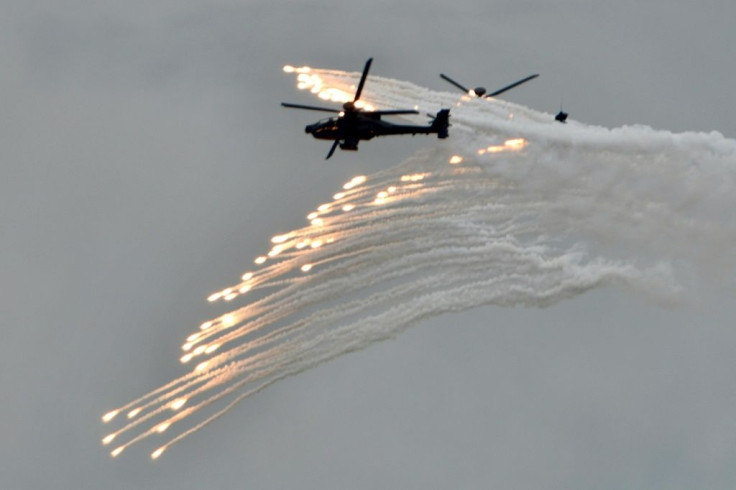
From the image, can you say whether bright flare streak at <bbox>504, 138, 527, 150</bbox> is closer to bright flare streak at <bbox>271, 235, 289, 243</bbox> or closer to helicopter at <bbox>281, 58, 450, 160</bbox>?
helicopter at <bbox>281, 58, 450, 160</bbox>

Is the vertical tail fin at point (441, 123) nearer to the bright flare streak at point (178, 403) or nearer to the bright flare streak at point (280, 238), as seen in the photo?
the bright flare streak at point (280, 238)

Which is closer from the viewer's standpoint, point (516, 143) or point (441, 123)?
point (441, 123)

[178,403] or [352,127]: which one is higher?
[352,127]

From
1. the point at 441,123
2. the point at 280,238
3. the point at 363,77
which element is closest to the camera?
the point at 363,77

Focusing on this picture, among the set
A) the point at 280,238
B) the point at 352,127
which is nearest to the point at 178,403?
the point at 280,238

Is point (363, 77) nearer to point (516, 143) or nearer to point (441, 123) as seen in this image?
point (441, 123)

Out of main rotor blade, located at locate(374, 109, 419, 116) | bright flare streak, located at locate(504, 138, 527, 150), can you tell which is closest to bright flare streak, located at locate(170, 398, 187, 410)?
main rotor blade, located at locate(374, 109, 419, 116)

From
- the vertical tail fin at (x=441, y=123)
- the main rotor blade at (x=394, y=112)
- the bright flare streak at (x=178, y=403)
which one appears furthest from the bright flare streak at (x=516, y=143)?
the bright flare streak at (x=178, y=403)

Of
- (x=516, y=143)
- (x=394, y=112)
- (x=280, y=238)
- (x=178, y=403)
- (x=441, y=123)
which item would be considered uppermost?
(x=394, y=112)

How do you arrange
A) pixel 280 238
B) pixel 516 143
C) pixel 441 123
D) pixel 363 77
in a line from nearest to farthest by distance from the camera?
pixel 363 77, pixel 280 238, pixel 441 123, pixel 516 143

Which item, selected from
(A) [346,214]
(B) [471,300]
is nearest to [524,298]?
(B) [471,300]

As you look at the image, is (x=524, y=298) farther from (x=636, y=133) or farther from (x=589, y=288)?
(x=636, y=133)
